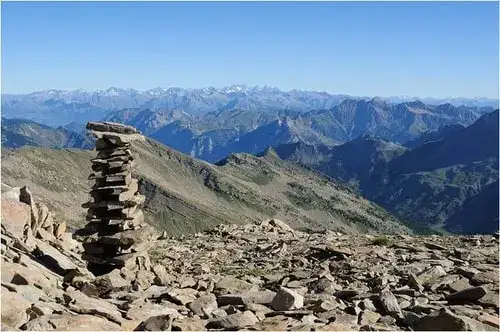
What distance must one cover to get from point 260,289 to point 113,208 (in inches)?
302

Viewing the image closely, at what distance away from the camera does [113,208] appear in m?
25.0

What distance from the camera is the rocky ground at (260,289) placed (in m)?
15.3

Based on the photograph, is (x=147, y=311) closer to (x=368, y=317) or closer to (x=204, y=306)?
(x=204, y=306)

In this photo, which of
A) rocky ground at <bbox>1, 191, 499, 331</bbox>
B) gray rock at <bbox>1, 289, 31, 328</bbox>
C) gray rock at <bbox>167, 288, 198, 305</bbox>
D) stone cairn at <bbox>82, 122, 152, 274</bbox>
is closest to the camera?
gray rock at <bbox>1, 289, 31, 328</bbox>

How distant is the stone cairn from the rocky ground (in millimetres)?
1154

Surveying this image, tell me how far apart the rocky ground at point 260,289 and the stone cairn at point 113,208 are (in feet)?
3.79

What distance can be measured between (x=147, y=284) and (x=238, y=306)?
6030mm

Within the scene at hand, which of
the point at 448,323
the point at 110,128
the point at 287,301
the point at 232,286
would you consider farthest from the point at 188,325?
the point at 110,128

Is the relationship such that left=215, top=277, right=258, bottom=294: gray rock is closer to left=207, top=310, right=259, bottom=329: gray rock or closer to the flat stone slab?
left=207, top=310, right=259, bottom=329: gray rock

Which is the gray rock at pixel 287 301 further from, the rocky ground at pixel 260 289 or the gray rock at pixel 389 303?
the gray rock at pixel 389 303

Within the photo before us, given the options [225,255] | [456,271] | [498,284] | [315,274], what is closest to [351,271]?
[315,274]

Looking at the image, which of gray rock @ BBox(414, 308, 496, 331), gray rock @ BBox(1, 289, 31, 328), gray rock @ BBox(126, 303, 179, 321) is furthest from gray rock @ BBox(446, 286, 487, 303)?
gray rock @ BBox(1, 289, 31, 328)

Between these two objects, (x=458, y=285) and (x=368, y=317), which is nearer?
(x=368, y=317)

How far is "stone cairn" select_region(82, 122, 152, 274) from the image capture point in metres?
24.9
